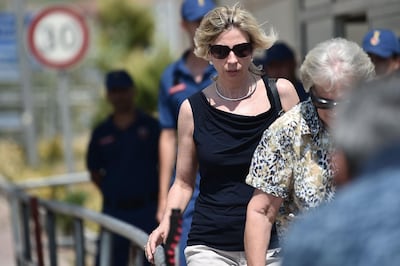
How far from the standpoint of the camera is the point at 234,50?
3979 mm

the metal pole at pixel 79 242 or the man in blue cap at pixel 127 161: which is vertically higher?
the man in blue cap at pixel 127 161

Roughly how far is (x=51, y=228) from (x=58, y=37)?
3.75 m

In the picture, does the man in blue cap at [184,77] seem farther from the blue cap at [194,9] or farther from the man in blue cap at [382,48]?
the man in blue cap at [382,48]

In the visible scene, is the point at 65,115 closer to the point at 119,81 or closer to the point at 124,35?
the point at 119,81

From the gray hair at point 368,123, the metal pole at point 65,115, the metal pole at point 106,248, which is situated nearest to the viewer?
the gray hair at point 368,123

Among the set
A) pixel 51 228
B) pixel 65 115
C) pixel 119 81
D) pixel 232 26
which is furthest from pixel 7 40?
pixel 232 26

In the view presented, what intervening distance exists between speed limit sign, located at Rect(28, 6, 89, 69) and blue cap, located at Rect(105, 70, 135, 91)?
11.5ft

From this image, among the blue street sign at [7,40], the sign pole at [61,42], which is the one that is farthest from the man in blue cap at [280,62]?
the blue street sign at [7,40]

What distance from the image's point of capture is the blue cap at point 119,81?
6598mm

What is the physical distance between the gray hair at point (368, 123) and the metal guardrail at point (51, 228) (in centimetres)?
220

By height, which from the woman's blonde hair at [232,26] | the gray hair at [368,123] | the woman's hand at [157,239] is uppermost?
the gray hair at [368,123]

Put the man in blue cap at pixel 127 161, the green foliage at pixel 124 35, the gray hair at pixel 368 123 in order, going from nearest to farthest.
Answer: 1. the gray hair at pixel 368 123
2. the man in blue cap at pixel 127 161
3. the green foliage at pixel 124 35

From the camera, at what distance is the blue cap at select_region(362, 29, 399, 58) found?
17.2 feet

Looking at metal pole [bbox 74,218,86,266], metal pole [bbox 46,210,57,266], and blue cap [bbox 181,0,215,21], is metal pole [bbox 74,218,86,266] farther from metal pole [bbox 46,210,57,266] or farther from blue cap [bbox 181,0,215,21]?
blue cap [bbox 181,0,215,21]
